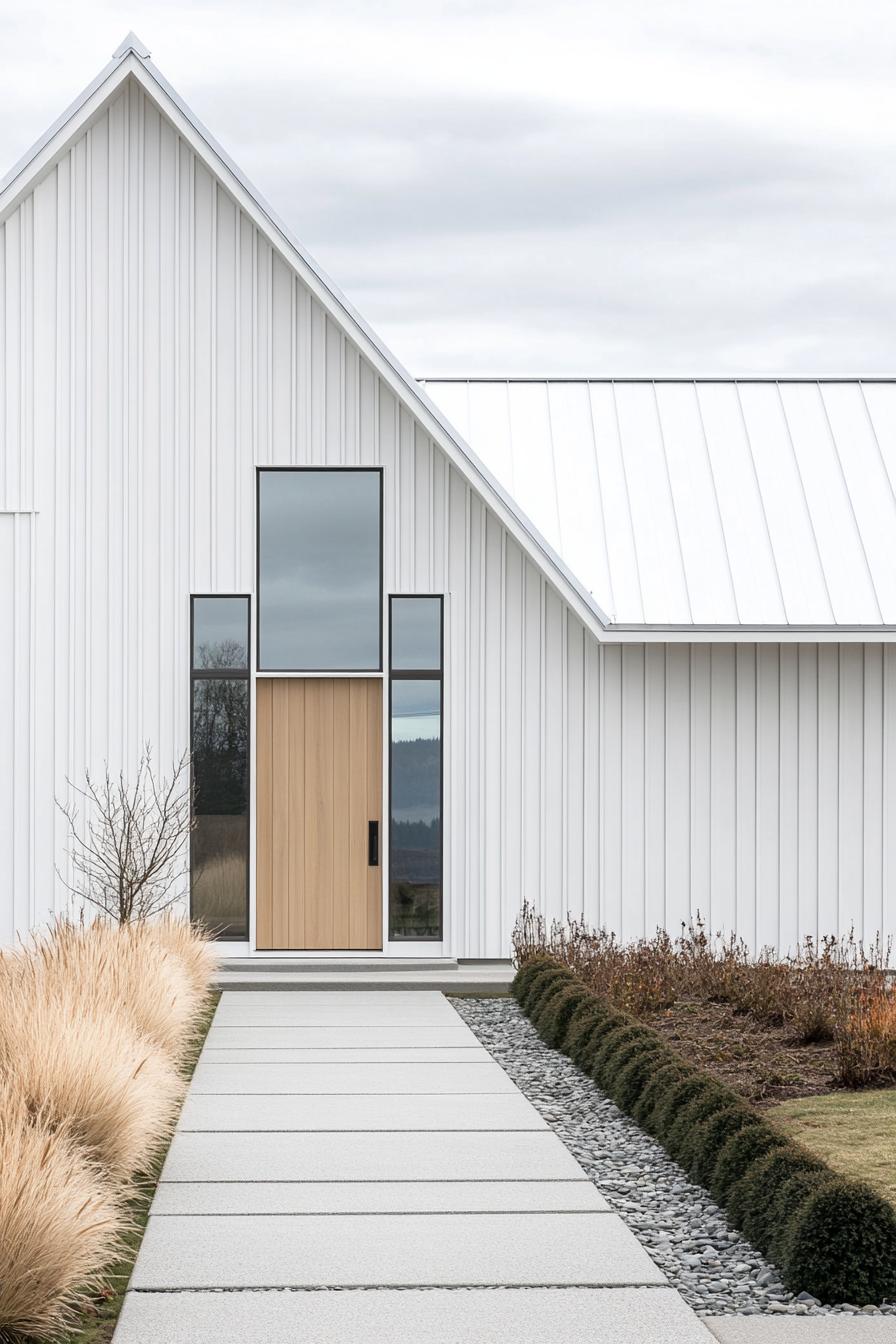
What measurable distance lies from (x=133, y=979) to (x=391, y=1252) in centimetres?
379

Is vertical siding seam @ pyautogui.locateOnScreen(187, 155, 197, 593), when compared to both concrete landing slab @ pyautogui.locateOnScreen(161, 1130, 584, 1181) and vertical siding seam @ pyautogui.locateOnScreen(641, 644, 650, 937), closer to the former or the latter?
vertical siding seam @ pyautogui.locateOnScreen(641, 644, 650, 937)

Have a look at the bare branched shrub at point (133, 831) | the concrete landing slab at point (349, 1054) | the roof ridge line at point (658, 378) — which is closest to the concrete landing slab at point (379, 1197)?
the concrete landing slab at point (349, 1054)

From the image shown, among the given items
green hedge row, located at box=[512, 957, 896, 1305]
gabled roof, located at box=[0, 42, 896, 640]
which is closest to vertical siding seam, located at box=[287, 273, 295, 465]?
gabled roof, located at box=[0, 42, 896, 640]

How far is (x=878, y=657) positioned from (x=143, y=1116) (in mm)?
9383

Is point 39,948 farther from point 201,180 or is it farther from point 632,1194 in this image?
point 201,180

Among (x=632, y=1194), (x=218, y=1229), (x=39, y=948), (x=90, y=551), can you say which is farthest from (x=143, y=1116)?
(x=90, y=551)

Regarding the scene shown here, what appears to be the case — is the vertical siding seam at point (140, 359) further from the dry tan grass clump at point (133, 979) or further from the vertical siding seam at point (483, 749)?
the dry tan grass clump at point (133, 979)

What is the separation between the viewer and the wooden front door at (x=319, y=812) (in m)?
13.9

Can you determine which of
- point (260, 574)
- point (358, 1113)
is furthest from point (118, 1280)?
point (260, 574)

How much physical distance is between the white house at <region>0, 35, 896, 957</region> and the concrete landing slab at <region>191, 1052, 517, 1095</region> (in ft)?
13.9

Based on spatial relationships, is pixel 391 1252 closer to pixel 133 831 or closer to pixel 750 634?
pixel 133 831

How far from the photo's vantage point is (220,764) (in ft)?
45.8

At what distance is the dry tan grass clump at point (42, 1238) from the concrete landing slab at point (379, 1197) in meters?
1.17

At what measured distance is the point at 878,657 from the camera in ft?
46.8
